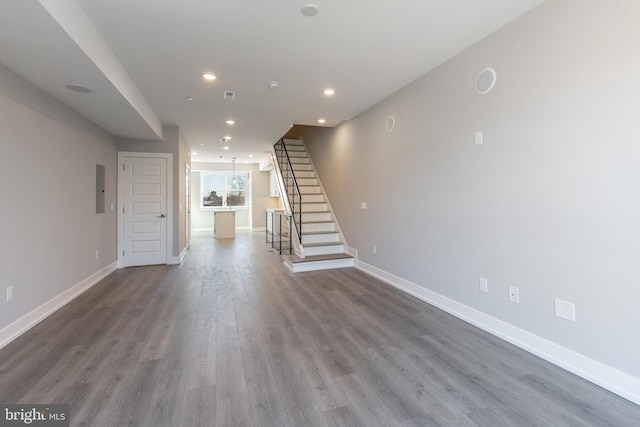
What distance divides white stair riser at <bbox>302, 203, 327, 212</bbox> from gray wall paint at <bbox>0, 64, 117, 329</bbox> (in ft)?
12.2

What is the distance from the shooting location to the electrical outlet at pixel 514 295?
2.47 m

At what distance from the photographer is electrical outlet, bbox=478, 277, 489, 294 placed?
275 centimetres

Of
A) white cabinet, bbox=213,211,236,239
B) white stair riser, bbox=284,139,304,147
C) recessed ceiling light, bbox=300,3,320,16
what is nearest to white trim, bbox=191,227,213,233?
white cabinet, bbox=213,211,236,239

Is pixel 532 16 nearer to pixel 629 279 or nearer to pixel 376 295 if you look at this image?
pixel 629 279

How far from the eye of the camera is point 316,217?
619 centimetres

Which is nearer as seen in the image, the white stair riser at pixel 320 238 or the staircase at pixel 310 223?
the staircase at pixel 310 223

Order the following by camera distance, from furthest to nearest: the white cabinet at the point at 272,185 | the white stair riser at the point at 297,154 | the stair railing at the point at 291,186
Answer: the white cabinet at the point at 272,185 < the white stair riser at the point at 297,154 < the stair railing at the point at 291,186

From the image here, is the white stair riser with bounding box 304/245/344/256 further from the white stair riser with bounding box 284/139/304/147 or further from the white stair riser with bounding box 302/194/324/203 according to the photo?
the white stair riser with bounding box 284/139/304/147

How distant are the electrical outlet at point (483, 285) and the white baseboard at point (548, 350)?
0.23 m

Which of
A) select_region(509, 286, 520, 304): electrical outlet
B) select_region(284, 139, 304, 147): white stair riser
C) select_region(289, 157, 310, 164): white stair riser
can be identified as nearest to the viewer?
select_region(509, 286, 520, 304): electrical outlet

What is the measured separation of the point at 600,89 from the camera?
1923 mm

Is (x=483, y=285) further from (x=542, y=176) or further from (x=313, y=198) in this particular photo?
(x=313, y=198)

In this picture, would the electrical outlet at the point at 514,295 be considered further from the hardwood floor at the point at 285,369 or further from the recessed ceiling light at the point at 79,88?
the recessed ceiling light at the point at 79,88

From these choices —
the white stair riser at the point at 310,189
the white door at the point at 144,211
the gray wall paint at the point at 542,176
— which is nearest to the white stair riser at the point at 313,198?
the white stair riser at the point at 310,189
